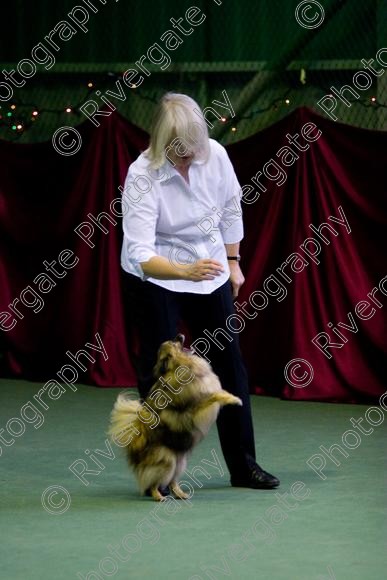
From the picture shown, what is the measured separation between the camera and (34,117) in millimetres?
8938

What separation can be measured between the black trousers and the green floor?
0.18 metres

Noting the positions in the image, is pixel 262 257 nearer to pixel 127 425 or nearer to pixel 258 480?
pixel 258 480

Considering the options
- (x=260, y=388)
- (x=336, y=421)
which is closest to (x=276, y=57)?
(x=260, y=388)

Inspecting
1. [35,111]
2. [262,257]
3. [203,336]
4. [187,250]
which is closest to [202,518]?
[203,336]

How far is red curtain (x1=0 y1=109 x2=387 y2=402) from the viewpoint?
6.65 metres

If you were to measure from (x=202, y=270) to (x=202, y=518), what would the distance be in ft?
2.76

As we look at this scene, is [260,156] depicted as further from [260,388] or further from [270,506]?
[270,506]

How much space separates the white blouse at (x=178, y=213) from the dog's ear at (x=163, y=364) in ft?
0.93

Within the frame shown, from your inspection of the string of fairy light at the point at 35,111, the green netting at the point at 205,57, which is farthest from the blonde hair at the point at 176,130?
the string of fairy light at the point at 35,111

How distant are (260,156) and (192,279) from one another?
9.29ft

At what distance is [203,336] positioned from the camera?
4.59 m

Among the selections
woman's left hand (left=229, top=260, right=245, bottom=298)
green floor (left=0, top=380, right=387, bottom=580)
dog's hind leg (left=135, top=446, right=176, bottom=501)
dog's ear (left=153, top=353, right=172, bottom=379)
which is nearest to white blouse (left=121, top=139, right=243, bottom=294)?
woman's left hand (left=229, top=260, right=245, bottom=298)

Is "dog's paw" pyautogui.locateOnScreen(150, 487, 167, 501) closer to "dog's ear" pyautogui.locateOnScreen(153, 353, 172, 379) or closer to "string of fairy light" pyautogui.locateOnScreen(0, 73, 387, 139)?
"dog's ear" pyautogui.locateOnScreen(153, 353, 172, 379)

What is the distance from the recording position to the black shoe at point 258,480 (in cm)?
463
